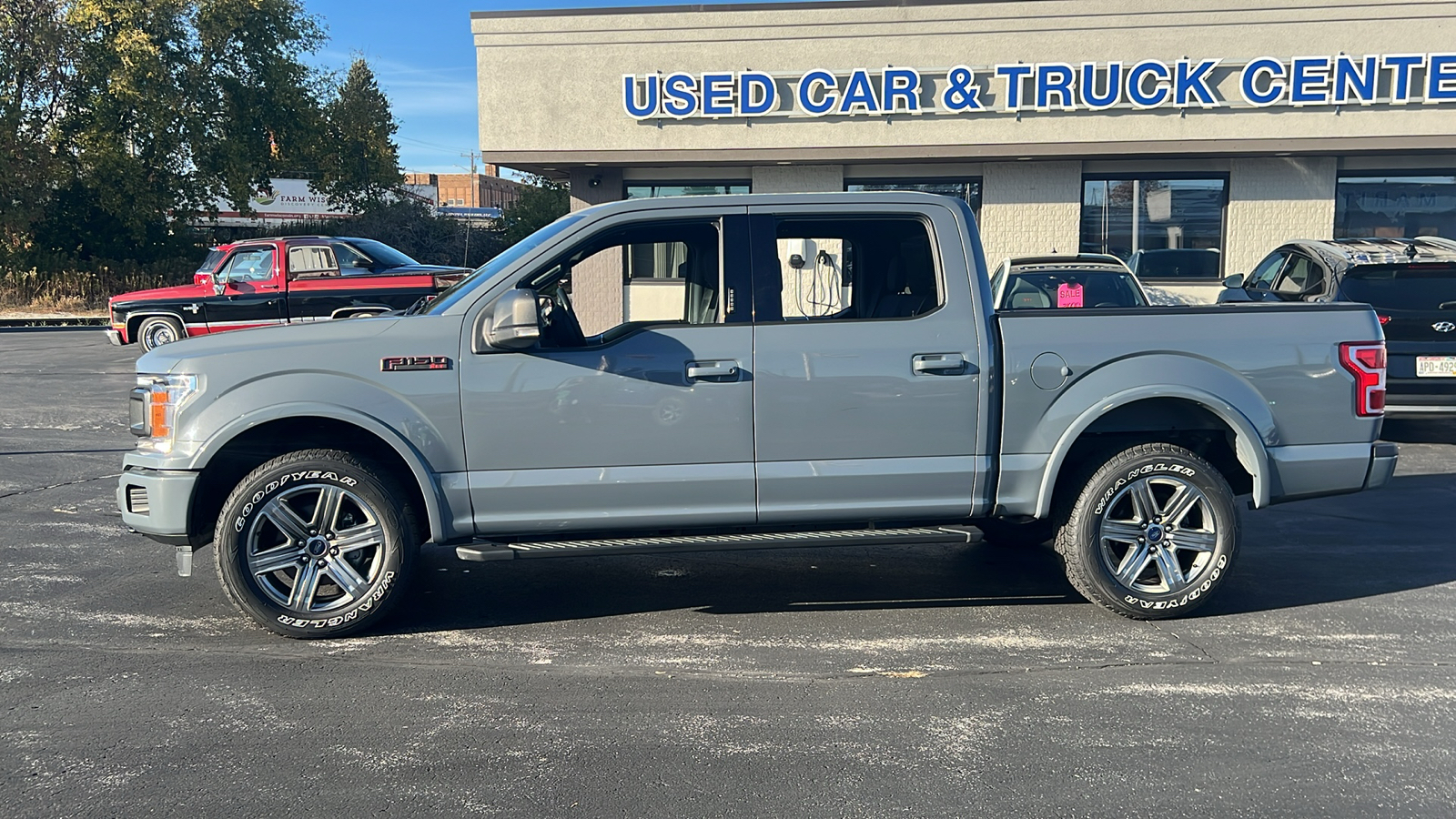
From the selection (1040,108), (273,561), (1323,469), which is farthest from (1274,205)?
(273,561)

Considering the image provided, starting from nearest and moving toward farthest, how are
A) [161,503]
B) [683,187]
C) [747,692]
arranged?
[747,692], [161,503], [683,187]

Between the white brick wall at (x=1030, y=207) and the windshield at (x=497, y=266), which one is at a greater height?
the white brick wall at (x=1030, y=207)

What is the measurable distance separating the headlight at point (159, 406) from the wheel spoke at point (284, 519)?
534mm

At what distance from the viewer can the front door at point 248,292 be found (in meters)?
16.4

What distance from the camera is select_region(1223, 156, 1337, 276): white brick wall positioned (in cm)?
1598

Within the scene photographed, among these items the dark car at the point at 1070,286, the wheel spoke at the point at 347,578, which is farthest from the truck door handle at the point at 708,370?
the dark car at the point at 1070,286

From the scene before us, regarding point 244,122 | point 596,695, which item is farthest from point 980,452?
point 244,122

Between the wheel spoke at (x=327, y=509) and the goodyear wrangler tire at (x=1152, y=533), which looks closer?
the wheel spoke at (x=327, y=509)

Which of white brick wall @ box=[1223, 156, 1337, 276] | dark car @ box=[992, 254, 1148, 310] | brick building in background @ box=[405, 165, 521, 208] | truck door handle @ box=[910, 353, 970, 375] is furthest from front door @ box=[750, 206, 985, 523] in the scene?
brick building in background @ box=[405, 165, 521, 208]

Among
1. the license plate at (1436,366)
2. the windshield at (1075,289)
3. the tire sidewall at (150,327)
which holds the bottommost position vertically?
the license plate at (1436,366)

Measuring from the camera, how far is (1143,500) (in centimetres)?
550

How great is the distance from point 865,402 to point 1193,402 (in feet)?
5.37

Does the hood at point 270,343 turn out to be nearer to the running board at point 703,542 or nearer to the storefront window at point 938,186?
the running board at point 703,542

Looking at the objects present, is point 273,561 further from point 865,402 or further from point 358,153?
point 358,153
